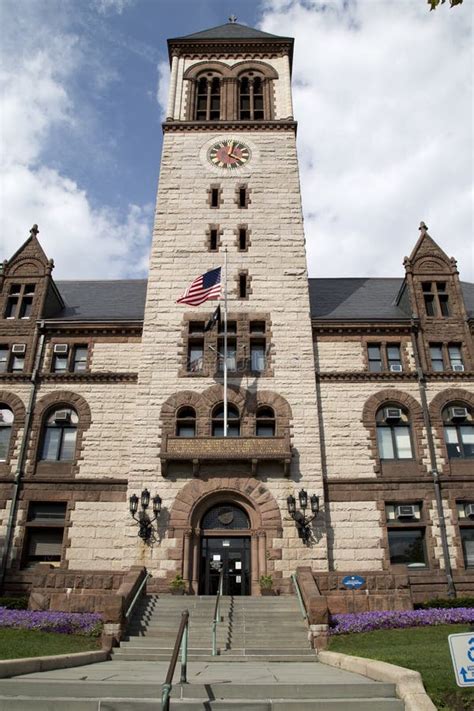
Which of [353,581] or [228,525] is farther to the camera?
[228,525]

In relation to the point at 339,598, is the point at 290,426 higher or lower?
higher

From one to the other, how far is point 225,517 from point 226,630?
20.3 ft

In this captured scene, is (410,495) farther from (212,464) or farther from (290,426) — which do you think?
(212,464)

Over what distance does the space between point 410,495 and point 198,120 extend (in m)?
24.1

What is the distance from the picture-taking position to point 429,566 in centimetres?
2145

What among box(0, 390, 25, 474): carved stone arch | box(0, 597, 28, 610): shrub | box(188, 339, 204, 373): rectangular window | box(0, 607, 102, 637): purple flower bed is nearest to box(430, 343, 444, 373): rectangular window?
box(188, 339, 204, 373): rectangular window

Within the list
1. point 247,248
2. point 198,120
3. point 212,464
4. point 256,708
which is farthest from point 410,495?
point 198,120

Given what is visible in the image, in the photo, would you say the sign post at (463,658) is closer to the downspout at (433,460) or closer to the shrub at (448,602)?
the shrub at (448,602)

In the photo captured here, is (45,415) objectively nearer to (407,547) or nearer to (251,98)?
(407,547)

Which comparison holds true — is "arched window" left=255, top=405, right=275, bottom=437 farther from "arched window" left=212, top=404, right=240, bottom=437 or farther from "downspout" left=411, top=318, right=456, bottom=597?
"downspout" left=411, top=318, right=456, bottom=597

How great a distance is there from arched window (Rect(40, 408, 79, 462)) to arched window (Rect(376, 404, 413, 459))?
12989 millimetres

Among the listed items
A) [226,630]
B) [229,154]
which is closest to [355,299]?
[229,154]

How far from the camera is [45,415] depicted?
24547mm

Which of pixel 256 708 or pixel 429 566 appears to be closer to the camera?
pixel 256 708
